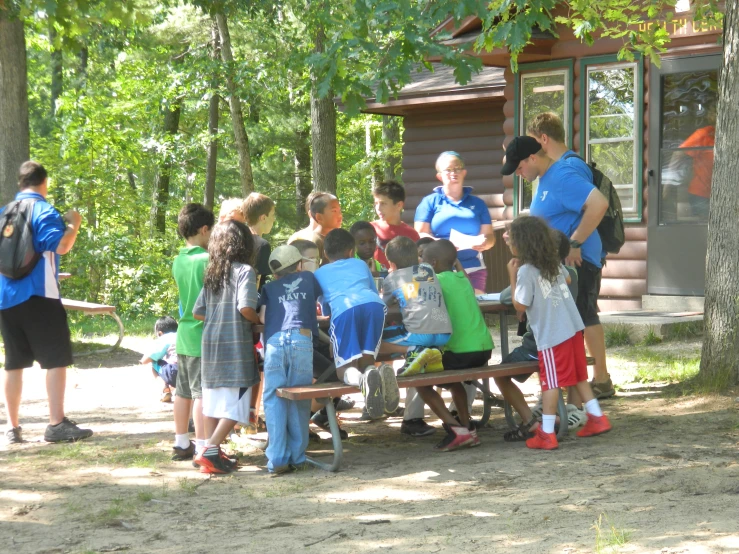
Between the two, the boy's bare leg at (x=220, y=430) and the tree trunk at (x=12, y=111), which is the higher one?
the tree trunk at (x=12, y=111)

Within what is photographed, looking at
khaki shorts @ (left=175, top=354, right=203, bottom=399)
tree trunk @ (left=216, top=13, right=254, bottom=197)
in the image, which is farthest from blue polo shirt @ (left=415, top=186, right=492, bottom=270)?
tree trunk @ (left=216, top=13, right=254, bottom=197)

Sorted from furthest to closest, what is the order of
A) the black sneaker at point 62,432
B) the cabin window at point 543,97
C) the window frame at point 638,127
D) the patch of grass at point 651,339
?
the cabin window at point 543,97, the window frame at point 638,127, the patch of grass at point 651,339, the black sneaker at point 62,432

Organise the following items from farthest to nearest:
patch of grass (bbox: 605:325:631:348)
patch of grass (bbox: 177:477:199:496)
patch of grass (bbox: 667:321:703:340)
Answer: patch of grass (bbox: 605:325:631:348), patch of grass (bbox: 667:321:703:340), patch of grass (bbox: 177:477:199:496)

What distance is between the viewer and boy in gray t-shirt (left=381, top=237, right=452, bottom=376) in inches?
226

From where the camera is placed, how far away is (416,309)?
18.8 ft

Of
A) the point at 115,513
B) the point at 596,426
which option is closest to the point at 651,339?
the point at 596,426

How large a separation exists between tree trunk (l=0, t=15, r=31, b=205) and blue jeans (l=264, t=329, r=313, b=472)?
6.29 m

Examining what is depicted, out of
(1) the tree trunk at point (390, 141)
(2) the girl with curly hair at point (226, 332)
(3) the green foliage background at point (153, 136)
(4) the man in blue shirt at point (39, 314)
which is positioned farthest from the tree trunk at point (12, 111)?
(1) the tree trunk at point (390, 141)

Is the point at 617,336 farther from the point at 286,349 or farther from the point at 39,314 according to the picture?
the point at 39,314

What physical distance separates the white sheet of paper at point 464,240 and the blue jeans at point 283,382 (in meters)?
2.16

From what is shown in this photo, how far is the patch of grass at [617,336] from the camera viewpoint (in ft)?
32.4

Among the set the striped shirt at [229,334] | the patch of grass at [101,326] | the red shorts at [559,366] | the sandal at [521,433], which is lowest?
the patch of grass at [101,326]

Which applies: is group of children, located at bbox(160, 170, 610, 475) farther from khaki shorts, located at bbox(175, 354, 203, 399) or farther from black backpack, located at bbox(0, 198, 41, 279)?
black backpack, located at bbox(0, 198, 41, 279)

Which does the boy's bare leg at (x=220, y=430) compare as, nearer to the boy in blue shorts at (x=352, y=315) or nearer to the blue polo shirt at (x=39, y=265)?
the boy in blue shorts at (x=352, y=315)
